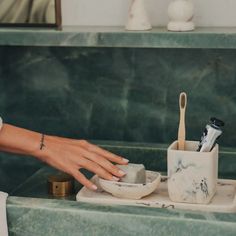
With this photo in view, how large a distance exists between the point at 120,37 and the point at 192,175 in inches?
16.5

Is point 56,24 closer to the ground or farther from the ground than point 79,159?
farther from the ground

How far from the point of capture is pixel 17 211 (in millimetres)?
1316

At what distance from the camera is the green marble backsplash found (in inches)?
67.8

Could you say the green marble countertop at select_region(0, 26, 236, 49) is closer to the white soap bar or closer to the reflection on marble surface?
the white soap bar

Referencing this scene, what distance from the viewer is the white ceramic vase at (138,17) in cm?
158

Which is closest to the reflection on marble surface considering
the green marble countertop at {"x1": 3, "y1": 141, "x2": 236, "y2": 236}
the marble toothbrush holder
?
the green marble countertop at {"x1": 3, "y1": 141, "x2": 236, "y2": 236}

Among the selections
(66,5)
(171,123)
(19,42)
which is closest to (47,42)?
(19,42)

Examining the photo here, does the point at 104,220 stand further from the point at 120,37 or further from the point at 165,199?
the point at 120,37

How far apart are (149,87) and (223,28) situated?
283 mm

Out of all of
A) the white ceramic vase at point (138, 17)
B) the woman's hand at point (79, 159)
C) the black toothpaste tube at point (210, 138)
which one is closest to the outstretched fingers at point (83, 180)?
the woman's hand at point (79, 159)

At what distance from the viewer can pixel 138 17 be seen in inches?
62.4

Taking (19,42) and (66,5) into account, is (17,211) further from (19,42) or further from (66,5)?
(66,5)

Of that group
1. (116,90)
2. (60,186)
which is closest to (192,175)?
(60,186)

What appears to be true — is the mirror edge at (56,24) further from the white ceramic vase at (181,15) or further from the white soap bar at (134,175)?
the white soap bar at (134,175)
